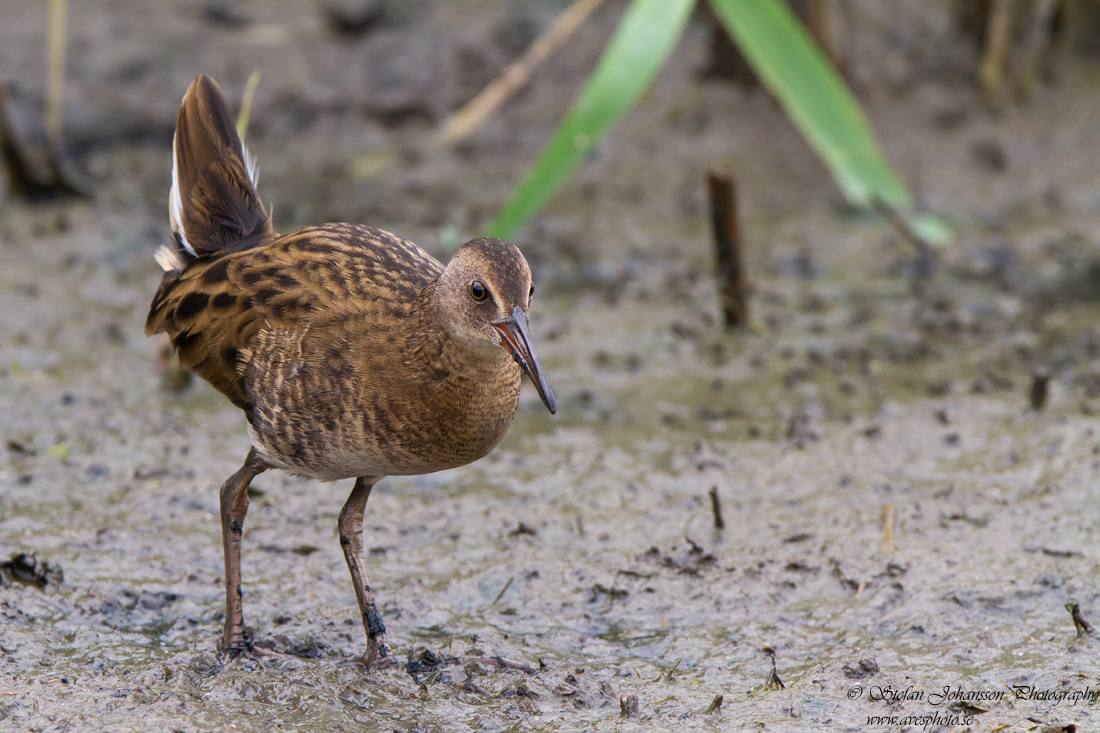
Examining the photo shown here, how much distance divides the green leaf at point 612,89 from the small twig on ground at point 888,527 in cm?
175

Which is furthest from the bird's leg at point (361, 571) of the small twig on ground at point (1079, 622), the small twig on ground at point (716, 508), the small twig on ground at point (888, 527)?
the small twig on ground at point (1079, 622)

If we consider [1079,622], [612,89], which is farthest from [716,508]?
[612,89]

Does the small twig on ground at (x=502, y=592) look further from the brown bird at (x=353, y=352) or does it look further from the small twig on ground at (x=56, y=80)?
the small twig on ground at (x=56, y=80)

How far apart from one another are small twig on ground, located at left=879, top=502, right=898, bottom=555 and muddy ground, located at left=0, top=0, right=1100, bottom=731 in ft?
0.07

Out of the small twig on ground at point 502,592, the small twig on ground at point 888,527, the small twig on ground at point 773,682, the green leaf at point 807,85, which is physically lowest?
the small twig on ground at point 773,682

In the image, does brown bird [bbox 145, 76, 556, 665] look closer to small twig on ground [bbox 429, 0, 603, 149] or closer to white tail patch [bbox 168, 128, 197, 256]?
white tail patch [bbox 168, 128, 197, 256]

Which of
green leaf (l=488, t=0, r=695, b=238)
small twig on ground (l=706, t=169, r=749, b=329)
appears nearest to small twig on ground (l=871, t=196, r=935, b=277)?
small twig on ground (l=706, t=169, r=749, b=329)

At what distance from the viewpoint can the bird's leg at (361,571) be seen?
3.83 m

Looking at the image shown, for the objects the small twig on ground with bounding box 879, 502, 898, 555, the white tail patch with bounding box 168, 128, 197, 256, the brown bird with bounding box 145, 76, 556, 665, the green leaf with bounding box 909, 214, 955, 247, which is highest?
the green leaf with bounding box 909, 214, 955, 247

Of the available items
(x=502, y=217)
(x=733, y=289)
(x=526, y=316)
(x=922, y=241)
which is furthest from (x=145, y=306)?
(x=922, y=241)

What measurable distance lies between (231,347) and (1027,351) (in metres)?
3.91

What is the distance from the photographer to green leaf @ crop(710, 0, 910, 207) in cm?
491

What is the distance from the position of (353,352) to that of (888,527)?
6.97ft

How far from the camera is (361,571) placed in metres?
3.94
